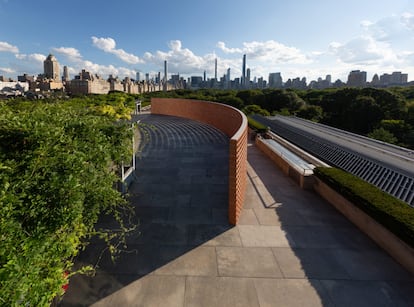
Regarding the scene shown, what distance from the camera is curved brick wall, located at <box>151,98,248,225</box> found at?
5035 millimetres

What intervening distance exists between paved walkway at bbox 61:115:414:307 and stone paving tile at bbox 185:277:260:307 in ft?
0.05

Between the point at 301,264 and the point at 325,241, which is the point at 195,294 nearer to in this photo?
the point at 301,264

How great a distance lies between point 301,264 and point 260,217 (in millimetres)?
1621

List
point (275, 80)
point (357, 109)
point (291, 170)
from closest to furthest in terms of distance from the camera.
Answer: point (291, 170) < point (357, 109) < point (275, 80)

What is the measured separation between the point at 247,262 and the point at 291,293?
83 cm

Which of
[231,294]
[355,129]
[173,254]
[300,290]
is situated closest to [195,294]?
[231,294]

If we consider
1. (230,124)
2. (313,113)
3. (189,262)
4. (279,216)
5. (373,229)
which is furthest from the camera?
(313,113)

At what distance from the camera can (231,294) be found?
355 centimetres

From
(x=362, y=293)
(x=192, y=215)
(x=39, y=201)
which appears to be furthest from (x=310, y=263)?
(x=39, y=201)

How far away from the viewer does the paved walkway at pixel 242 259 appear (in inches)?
139

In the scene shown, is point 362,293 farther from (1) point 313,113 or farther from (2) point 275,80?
(2) point 275,80

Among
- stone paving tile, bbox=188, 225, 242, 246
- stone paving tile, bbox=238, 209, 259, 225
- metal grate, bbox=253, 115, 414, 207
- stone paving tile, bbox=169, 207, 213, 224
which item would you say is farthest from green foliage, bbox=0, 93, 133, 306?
metal grate, bbox=253, 115, 414, 207

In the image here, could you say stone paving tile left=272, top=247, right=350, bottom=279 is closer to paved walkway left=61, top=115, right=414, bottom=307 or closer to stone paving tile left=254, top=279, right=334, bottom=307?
paved walkway left=61, top=115, right=414, bottom=307

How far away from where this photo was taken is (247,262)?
4180 millimetres
